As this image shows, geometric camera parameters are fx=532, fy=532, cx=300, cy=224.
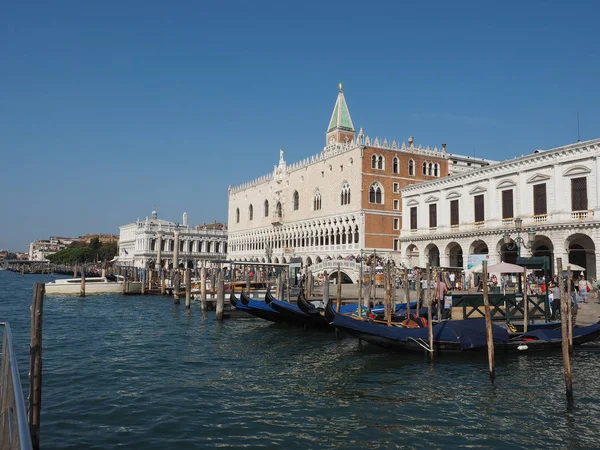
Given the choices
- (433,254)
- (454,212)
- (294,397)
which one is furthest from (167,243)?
(294,397)

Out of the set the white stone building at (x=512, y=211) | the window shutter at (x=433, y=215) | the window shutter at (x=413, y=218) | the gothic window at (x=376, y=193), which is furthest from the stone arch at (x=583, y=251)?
the gothic window at (x=376, y=193)

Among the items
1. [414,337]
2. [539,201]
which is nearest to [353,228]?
[539,201]

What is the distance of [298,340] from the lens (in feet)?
48.9

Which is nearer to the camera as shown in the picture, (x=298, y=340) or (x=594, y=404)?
(x=594, y=404)

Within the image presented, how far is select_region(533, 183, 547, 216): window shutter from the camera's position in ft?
78.8

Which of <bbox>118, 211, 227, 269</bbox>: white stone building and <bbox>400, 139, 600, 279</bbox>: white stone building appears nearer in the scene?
<bbox>400, 139, 600, 279</bbox>: white stone building

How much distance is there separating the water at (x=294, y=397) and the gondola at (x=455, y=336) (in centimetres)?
36

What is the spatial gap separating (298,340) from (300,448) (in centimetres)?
837

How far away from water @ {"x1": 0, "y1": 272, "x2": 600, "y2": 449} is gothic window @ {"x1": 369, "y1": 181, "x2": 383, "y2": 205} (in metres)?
22.0

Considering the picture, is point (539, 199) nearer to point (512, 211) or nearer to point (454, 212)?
point (512, 211)

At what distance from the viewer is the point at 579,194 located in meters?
22.6

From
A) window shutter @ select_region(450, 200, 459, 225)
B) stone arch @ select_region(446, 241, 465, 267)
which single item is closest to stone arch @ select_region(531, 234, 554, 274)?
window shutter @ select_region(450, 200, 459, 225)

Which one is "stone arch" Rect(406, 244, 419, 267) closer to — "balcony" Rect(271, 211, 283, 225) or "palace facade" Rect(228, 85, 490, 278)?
"palace facade" Rect(228, 85, 490, 278)

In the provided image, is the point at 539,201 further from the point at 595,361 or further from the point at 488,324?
the point at 488,324
